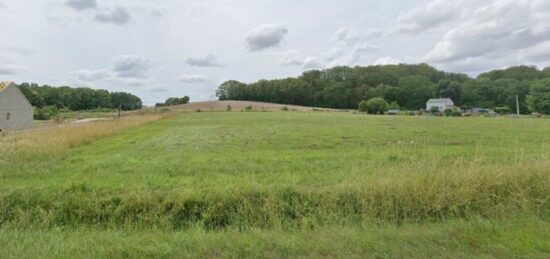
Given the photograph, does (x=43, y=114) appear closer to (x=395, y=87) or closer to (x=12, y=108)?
(x=12, y=108)

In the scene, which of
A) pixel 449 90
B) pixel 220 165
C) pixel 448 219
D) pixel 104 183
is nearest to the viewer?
pixel 448 219

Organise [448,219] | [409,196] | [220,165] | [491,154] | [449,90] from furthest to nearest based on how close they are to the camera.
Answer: [449,90]
[491,154]
[220,165]
[409,196]
[448,219]

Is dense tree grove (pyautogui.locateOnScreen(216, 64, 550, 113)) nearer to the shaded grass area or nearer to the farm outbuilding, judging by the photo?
the farm outbuilding

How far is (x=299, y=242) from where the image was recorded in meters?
4.06

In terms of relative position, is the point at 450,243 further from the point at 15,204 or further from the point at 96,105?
the point at 96,105

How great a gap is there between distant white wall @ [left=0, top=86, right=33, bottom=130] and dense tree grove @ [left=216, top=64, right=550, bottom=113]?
89340 mm

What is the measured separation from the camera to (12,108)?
44.7 m

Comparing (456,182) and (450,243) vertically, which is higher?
(456,182)

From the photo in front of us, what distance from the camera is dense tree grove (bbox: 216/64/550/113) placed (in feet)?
341

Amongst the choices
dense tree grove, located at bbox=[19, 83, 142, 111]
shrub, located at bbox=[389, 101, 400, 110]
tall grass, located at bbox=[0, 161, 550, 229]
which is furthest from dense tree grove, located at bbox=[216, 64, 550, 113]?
tall grass, located at bbox=[0, 161, 550, 229]

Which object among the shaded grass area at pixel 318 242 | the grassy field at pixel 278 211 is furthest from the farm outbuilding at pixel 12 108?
the shaded grass area at pixel 318 242

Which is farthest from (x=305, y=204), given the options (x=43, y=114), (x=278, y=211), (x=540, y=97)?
(x=540, y=97)

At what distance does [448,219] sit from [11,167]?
1111 centimetres

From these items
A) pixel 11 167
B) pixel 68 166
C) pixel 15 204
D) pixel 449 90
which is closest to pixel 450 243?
pixel 15 204
